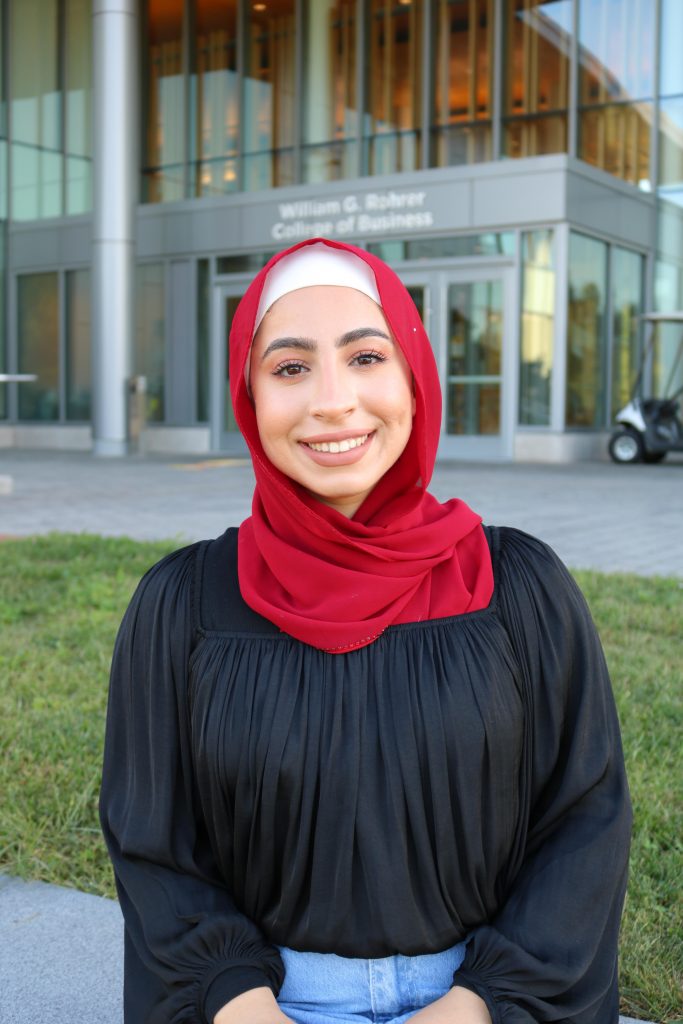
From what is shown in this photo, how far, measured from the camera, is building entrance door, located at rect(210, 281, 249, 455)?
2183 centimetres

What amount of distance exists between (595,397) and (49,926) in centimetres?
1763

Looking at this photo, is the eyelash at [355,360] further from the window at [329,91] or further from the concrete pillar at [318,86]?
the concrete pillar at [318,86]

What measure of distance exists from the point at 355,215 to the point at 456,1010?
763 inches

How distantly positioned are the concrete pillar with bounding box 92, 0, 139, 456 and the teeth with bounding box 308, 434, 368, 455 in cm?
1982

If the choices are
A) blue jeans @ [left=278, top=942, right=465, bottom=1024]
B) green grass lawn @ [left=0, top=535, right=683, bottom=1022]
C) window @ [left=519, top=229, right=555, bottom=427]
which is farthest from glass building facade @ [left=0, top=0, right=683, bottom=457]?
blue jeans @ [left=278, top=942, right=465, bottom=1024]

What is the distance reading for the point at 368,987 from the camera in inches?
63.3

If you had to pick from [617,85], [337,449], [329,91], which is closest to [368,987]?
[337,449]

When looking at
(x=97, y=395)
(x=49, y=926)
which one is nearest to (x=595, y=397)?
(x=97, y=395)

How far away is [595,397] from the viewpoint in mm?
19391

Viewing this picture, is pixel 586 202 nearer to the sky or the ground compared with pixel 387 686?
nearer to the sky

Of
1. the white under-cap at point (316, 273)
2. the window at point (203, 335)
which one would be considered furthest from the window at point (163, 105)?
the white under-cap at point (316, 273)

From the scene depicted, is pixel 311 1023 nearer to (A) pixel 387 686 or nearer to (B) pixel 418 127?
(A) pixel 387 686

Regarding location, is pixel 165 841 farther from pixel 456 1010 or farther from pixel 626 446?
pixel 626 446

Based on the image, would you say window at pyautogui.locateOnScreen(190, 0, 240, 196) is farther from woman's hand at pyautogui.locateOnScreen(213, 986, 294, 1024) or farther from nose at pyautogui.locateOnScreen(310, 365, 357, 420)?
woman's hand at pyautogui.locateOnScreen(213, 986, 294, 1024)
